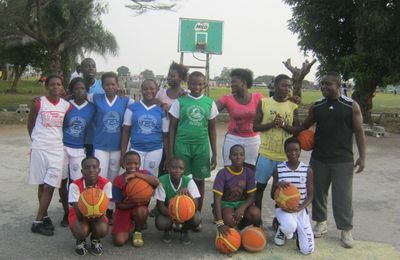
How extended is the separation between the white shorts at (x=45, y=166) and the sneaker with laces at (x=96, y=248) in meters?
0.90

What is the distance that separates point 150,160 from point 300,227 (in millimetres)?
1842

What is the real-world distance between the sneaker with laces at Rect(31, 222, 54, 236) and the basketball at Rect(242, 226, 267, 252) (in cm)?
218

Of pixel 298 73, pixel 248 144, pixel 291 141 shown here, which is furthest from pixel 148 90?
pixel 298 73

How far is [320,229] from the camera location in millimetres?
5367

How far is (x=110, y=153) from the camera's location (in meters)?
5.34

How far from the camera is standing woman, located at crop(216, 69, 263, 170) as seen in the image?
5523 millimetres

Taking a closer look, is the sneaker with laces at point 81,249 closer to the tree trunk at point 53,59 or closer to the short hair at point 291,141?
the short hair at point 291,141

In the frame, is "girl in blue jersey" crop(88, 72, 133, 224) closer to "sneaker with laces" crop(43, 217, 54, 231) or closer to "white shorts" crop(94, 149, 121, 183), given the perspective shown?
"white shorts" crop(94, 149, 121, 183)

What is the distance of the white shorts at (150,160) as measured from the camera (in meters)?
5.30

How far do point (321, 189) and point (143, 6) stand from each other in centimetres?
1413

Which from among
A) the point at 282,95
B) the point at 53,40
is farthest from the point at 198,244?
the point at 53,40

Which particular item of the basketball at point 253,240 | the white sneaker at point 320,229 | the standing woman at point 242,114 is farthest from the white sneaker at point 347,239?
the standing woman at point 242,114

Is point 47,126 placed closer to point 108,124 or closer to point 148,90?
point 108,124

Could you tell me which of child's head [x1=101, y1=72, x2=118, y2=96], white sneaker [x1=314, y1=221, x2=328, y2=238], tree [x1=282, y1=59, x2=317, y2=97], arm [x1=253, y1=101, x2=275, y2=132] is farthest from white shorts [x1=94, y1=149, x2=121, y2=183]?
tree [x1=282, y1=59, x2=317, y2=97]
